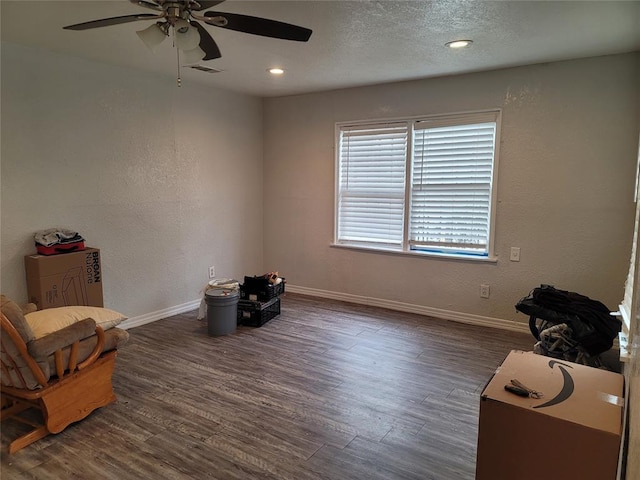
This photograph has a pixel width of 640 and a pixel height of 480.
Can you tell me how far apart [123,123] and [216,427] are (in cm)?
291

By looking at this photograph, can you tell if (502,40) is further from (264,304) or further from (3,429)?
(3,429)

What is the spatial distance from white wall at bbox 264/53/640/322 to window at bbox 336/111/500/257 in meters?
0.12

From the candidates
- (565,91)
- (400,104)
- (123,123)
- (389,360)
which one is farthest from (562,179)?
(123,123)

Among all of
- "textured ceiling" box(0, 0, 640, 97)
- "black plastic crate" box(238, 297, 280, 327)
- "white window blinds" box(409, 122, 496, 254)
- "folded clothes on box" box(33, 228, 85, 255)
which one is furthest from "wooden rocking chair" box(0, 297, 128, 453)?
"white window blinds" box(409, 122, 496, 254)

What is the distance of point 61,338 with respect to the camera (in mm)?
2211

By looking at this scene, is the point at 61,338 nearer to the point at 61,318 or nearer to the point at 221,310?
the point at 61,318

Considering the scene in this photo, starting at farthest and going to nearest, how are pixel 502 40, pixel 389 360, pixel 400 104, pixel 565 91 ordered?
pixel 400 104 → pixel 565 91 → pixel 389 360 → pixel 502 40

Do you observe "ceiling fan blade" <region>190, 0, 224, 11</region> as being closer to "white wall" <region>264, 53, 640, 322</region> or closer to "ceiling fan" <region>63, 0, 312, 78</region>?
"ceiling fan" <region>63, 0, 312, 78</region>

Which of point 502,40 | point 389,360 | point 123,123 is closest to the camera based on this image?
point 502,40

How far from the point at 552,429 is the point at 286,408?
158 centimetres

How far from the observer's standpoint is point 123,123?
12.6 feet

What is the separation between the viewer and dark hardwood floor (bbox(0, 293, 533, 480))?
2.08m

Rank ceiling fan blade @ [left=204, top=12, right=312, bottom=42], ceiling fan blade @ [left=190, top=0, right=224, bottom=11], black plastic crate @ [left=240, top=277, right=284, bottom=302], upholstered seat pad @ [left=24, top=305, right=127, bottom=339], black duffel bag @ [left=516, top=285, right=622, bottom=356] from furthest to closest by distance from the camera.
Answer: black plastic crate @ [left=240, top=277, right=284, bottom=302] < black duffel bag @ [left=516, top=285, right=622, bottom=356] < upholstered seat pad @ [left=24, top=305, right=127, bottom=339] < ceiling fan blade @ [left=204, top=12, right=312, bottom=42] < ceiling fan blade @ [left=190, top=0, right=224, bottom=11]

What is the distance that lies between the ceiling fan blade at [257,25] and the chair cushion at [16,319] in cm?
171
